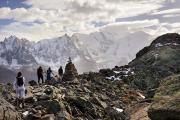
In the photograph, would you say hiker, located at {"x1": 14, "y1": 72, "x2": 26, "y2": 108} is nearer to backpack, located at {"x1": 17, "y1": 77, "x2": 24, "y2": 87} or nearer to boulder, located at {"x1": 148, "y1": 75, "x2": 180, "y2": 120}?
backpack, located at {"x1": 17, "y1": 77, "x2": 24, "y2": 87}

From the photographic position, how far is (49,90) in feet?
112

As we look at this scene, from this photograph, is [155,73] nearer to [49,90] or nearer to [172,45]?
[172,45]

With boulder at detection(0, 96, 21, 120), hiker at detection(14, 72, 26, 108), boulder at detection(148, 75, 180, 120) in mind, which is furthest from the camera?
hiker at detection(14, 72, 26, 108)

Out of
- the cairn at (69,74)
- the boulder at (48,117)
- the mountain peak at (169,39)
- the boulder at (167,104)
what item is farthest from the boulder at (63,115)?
the mountain peak at (169,39)

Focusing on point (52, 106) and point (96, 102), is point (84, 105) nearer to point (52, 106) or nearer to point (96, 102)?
point (96, 102)

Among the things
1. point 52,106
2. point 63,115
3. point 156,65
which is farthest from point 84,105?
point 156,65

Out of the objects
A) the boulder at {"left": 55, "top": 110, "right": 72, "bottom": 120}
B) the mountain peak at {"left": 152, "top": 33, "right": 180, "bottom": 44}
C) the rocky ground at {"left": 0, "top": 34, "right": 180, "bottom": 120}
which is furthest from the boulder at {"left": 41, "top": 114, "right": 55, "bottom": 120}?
the mountain peak at {"left": 152, "top": 33, "right": 180, "bottom": 44}

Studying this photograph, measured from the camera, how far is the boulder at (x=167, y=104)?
18859 millimetres

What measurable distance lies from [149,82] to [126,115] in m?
31.9

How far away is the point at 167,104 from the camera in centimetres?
1928

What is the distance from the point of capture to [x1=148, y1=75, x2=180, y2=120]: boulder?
18.9 m

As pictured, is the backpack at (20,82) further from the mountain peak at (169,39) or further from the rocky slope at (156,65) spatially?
the mountain peak at (169,39)

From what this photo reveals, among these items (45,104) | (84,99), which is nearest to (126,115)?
(84,99)

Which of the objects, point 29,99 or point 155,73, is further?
point 155,73
